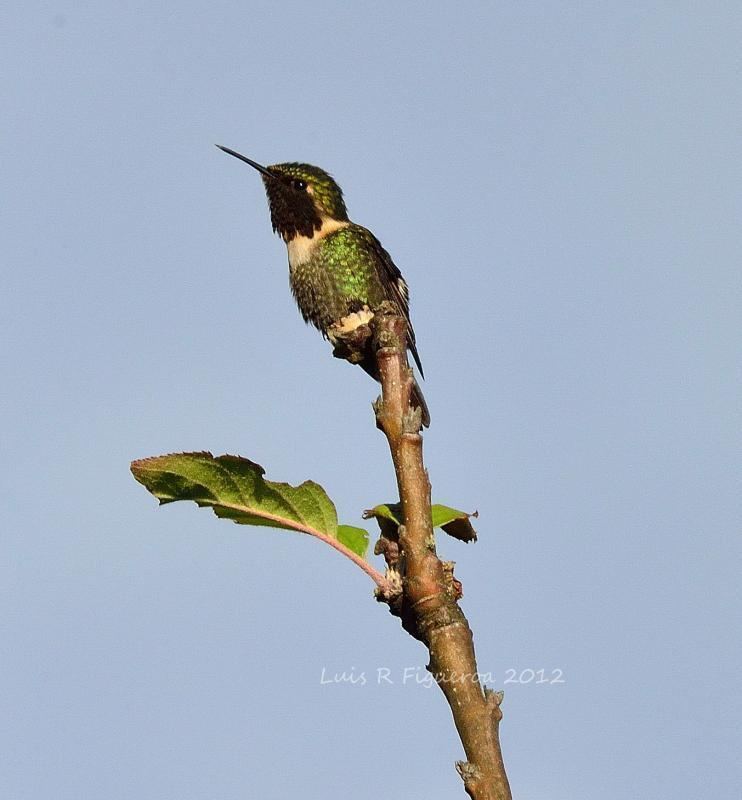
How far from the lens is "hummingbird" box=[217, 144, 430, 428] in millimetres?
11281

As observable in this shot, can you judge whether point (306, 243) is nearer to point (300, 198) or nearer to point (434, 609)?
point (300, 198)

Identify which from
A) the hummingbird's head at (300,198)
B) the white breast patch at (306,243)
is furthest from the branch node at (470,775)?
the hummingbird's head at (300,198)

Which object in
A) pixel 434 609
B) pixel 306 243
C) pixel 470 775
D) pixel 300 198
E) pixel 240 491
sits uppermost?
pixel 300 198

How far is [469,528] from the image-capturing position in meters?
4.09

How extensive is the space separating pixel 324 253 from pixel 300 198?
93 cm

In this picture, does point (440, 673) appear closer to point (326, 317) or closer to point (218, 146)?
point (326, 317)

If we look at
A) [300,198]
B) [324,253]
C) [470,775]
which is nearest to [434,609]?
[470,775]

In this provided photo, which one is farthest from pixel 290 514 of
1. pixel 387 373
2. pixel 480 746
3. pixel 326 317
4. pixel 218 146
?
pixel 218 146

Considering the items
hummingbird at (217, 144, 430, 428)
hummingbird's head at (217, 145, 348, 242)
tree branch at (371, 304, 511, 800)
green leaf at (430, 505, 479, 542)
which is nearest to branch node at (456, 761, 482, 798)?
tree branch at (371, 304, 511, 800)

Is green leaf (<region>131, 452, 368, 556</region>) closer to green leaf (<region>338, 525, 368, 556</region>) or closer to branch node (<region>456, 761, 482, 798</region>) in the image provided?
green leaf (<region>338, 525, 368, 556</region>)

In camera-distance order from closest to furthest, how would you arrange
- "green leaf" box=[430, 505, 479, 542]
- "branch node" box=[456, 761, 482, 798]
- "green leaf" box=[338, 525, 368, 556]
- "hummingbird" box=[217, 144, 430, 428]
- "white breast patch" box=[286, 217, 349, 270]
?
"branch node" box=[456, 761, 482, 798]
"green leaf" box=[338, 525, 368, 556]
"green leaf" box=[430, 505, 479, 542]
"hummingbird" box=[217, 144, 430, 428]
"white breast patch" box=[286, 217, 349, 270]

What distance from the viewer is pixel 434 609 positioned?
122 inches

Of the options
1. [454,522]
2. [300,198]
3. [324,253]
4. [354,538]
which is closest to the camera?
[354,538]

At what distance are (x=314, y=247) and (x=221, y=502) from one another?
797 cm
